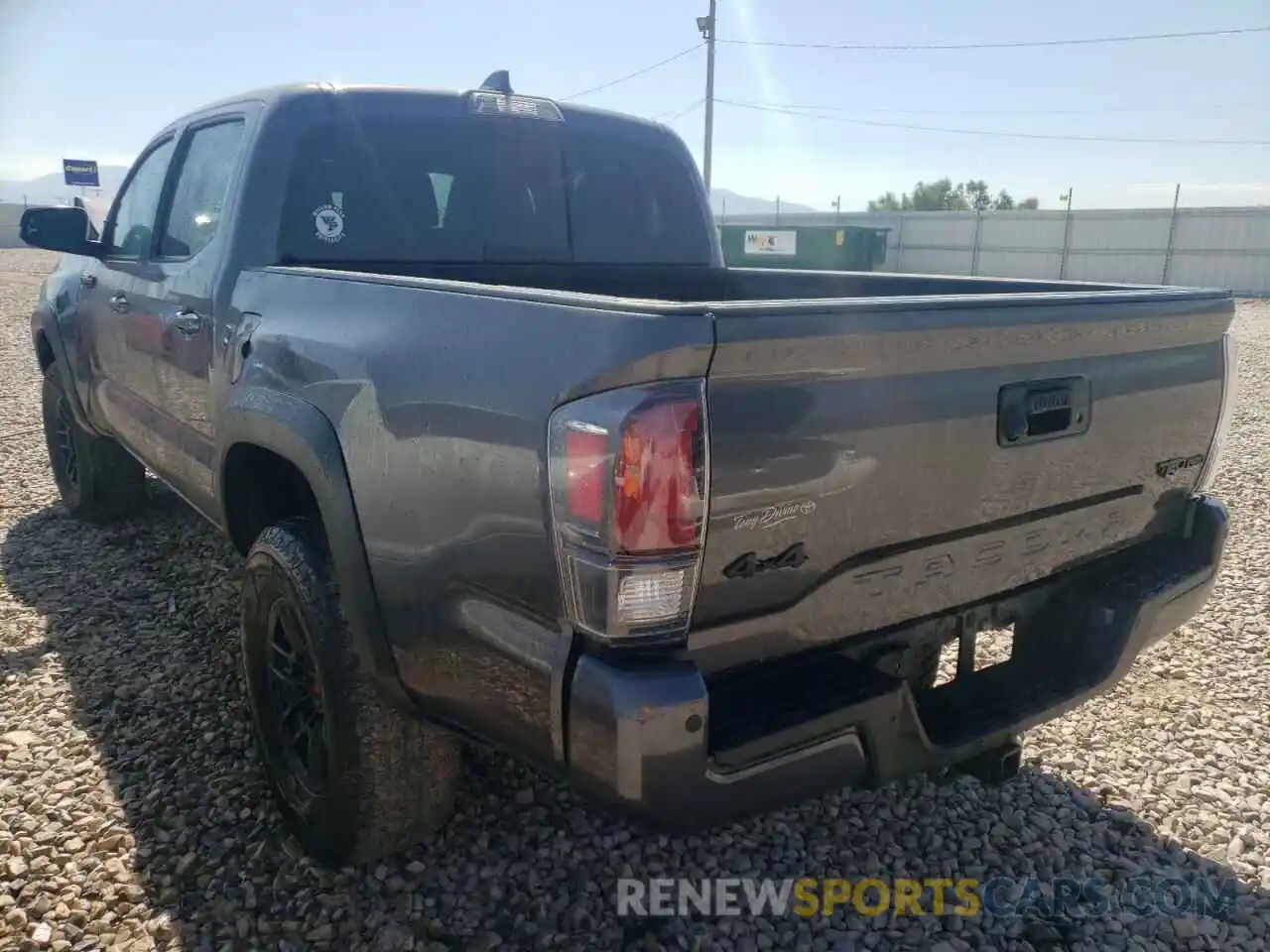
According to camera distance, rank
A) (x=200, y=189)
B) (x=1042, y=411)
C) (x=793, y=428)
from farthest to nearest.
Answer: (x=200, y=189)
(x=1042, y=411)
(x=793, y=428)

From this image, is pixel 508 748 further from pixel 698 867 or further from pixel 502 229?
pixel 502 229

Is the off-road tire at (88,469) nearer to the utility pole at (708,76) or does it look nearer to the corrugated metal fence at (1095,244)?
the utility pole at (708,76)

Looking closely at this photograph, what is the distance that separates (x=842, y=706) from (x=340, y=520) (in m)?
1.17

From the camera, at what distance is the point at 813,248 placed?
86.6 feet

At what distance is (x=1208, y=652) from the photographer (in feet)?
12.7

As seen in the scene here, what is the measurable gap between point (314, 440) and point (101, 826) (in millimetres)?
1349

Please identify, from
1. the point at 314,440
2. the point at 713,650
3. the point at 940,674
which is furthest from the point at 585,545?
the point at 940,674

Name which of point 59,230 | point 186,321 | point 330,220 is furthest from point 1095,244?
point 186,321

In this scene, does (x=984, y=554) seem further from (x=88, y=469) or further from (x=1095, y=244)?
(x=1095, y=244)

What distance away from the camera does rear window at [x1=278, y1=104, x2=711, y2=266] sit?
9.86ft

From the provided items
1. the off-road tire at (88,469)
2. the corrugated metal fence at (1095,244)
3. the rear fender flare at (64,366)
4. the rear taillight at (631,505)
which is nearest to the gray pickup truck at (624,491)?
the rear taillight at (631,505)

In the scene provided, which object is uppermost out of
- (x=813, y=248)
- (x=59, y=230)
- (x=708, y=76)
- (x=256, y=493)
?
(x=708, y=76)

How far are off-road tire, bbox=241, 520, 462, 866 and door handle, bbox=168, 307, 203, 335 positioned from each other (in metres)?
0.90

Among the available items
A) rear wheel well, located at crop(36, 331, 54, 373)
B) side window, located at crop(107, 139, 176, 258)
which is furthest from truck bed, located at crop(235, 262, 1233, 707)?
rear wheel well, located at crop(36, 331, 54, 373)
